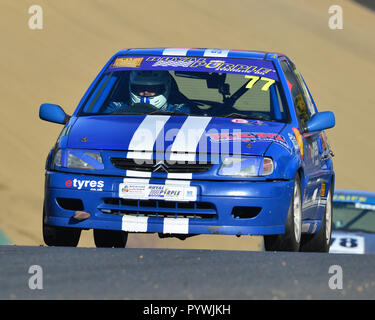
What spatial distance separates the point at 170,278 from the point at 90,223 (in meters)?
1.90

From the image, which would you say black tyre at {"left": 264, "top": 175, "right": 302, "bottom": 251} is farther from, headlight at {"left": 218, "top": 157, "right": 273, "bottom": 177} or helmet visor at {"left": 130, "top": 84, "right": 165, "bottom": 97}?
helmet visor at {"left": 130, "top": 84, "right": 165, "bottom": 97}

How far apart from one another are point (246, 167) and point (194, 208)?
48 centimetres

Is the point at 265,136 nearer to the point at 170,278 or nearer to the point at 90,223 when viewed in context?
the point at 90,223

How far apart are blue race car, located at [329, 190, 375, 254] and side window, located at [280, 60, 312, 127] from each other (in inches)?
312

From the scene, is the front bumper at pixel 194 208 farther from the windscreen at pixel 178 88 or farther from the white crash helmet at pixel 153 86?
the white crash helmet at pixel 153 86

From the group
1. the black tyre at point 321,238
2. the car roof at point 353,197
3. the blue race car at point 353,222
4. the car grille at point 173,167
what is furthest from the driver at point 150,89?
the car roof at point 353,197

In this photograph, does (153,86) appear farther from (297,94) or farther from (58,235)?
(58,235)

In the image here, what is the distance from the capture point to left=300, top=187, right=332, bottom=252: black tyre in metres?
10.9

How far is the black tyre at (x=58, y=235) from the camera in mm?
9133

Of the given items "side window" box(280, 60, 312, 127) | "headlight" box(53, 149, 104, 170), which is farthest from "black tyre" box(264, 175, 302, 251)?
"headlight" box(53, 149, 104, 170)

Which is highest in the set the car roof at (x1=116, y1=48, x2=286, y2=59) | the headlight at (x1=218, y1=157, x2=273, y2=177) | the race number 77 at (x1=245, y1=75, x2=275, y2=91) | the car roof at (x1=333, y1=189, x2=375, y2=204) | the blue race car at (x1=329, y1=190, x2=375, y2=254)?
the car roof at (x1=116, y1=48, x2=286, y2=59)

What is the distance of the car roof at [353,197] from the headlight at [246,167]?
442 inches
